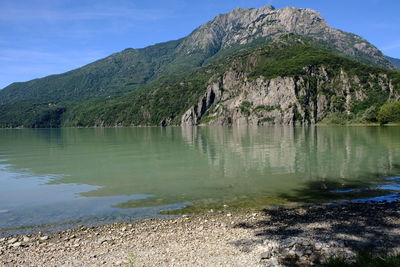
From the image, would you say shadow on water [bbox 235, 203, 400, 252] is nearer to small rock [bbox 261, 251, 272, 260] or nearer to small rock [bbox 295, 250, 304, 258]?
small rock [bbox 261, 251, 272, 260]

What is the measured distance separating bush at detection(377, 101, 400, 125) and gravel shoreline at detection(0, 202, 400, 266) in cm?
17325

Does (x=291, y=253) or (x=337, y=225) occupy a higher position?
(x=291, y=253)

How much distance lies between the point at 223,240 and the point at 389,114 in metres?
183

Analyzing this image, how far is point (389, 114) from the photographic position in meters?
165

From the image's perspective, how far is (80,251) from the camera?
12805 mm

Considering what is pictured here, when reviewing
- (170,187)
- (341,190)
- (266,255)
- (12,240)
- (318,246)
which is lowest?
(341,190)

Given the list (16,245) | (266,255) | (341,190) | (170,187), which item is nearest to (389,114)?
(341,190)

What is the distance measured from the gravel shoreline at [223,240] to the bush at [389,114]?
173m

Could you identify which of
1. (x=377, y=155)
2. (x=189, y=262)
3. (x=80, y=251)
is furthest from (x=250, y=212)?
(x=377, y=155)

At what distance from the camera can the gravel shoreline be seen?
436 inches

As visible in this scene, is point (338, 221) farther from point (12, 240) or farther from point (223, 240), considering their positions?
point (12, 240)

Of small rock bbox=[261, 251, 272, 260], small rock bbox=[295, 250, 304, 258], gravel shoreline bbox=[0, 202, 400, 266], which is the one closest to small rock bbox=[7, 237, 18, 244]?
gravel shoreline bbox=[0, 202, 400, 266]

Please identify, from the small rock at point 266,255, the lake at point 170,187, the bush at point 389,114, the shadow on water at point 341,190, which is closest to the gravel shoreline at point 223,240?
the small rock at point 266,255

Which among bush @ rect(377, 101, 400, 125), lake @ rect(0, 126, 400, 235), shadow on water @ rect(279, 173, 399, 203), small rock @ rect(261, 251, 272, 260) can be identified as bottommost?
shadow on water @ rect(279, 173, 399, 203)
